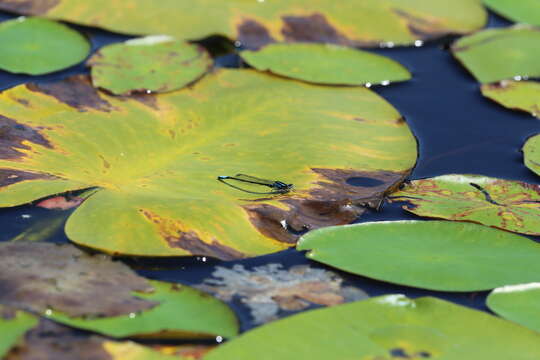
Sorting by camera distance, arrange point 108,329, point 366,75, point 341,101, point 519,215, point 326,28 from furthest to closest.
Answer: point 326,28 < point 366,75 < point 341,101 < point 519,215 < point 108,329

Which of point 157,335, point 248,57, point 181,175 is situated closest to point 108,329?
point 157,335

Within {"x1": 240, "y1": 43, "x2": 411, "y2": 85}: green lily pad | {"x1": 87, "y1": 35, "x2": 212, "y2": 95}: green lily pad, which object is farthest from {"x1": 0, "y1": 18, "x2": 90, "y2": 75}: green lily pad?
{"x1": 240, "y1": 43, "x2": 411, "y2": 85}: green lily pad

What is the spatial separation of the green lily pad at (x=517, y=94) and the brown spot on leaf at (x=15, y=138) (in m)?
1.59

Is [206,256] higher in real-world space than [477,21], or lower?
lower

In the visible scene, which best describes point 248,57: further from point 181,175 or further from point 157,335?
point 157,335

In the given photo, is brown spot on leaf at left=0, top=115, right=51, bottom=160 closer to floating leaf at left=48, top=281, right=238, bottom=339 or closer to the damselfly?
the damselfly

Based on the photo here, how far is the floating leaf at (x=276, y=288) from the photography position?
1.74 m

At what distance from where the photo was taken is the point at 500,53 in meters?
3.08

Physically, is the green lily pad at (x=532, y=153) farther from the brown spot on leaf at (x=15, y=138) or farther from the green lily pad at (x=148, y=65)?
the brown spot on leaf at (x=15, y=138)

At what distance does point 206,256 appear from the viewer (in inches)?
73.5

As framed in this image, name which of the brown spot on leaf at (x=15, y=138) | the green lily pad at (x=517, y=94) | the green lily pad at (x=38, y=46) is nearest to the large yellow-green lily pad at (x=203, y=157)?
the brown spot on leaf at (x=15, y=138)

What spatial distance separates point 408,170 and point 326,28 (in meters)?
1.06

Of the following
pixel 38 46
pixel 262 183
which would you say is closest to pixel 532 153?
pixel 262 183

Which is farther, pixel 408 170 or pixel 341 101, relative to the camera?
pixel 341 101
